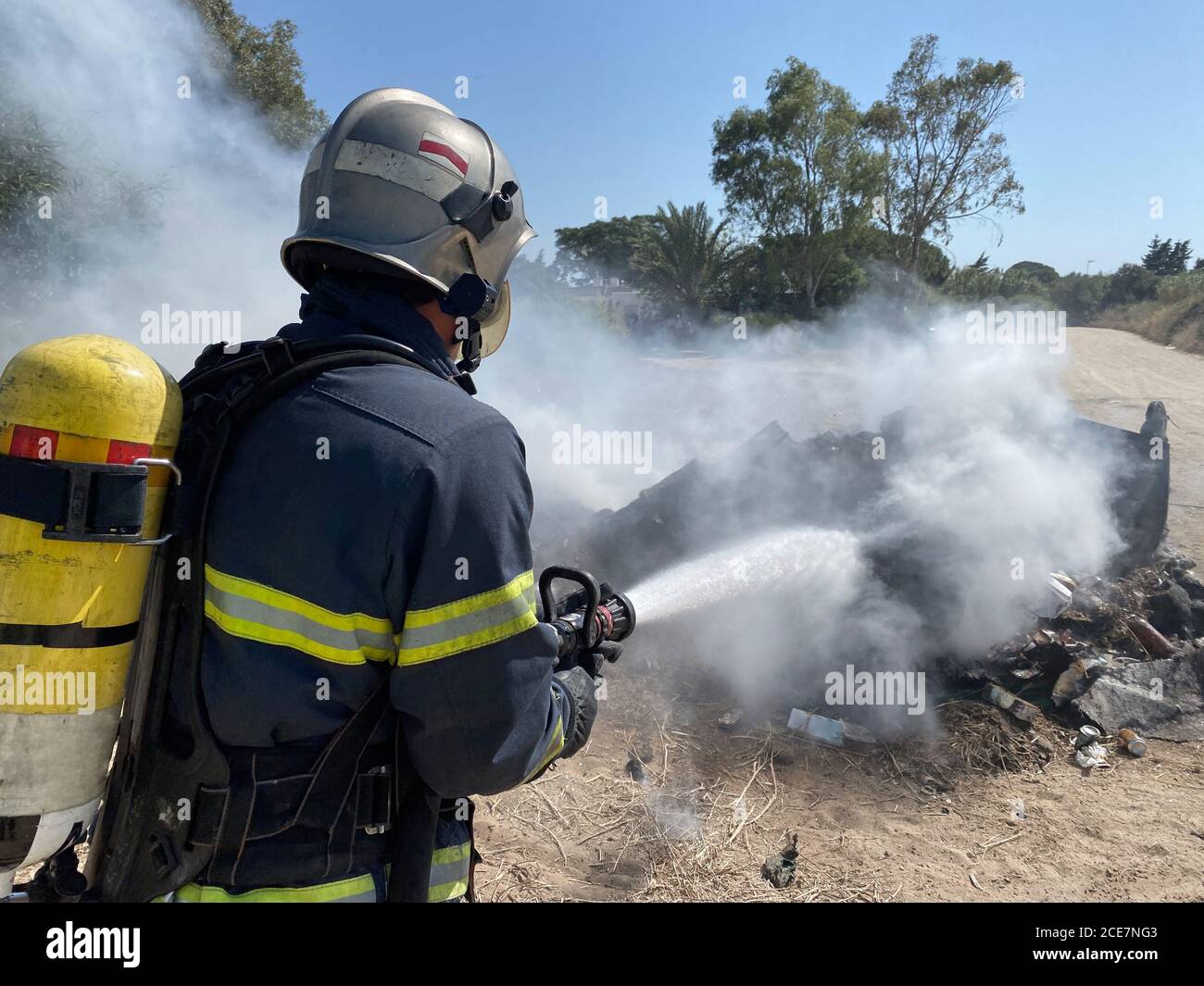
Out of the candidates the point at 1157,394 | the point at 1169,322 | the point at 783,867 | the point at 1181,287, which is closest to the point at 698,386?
the point at 1157,394

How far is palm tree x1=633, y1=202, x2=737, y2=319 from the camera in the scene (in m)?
25.2

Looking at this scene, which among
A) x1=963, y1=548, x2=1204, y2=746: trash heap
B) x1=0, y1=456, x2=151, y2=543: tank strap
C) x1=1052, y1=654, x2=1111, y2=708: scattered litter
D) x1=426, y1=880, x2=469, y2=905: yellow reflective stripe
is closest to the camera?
x1=0, y1=456, x2=151, y2=543: tank strap

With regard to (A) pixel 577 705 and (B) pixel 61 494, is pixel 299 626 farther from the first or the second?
(A) pixel 577 705

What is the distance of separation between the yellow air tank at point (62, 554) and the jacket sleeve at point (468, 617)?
1.59 ft

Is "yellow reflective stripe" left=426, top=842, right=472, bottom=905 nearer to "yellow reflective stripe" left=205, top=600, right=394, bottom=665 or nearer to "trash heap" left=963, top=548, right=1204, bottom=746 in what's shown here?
"yellow reflective stripe" left=205, top=600, right=394, bottom=665

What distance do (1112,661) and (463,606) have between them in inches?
218

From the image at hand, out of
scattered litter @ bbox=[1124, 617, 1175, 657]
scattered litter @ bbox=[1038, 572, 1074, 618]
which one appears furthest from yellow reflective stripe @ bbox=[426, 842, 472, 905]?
scattered litter @ bbox=[1124, 617, 1175, 657]

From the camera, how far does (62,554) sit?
1312mm

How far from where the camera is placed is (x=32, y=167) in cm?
855

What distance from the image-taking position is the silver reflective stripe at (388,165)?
68.7 inches

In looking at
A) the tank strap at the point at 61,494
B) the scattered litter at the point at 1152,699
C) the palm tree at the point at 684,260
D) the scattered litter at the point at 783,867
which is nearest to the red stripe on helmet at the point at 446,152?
the tank strap at the point at 61,494

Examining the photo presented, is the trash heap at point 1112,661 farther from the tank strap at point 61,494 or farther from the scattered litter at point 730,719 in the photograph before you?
the tank strap at point 61,494

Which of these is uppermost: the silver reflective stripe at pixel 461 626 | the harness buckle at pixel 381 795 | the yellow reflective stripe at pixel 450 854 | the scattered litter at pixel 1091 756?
the silver reflective stripe at pixel 461 626
